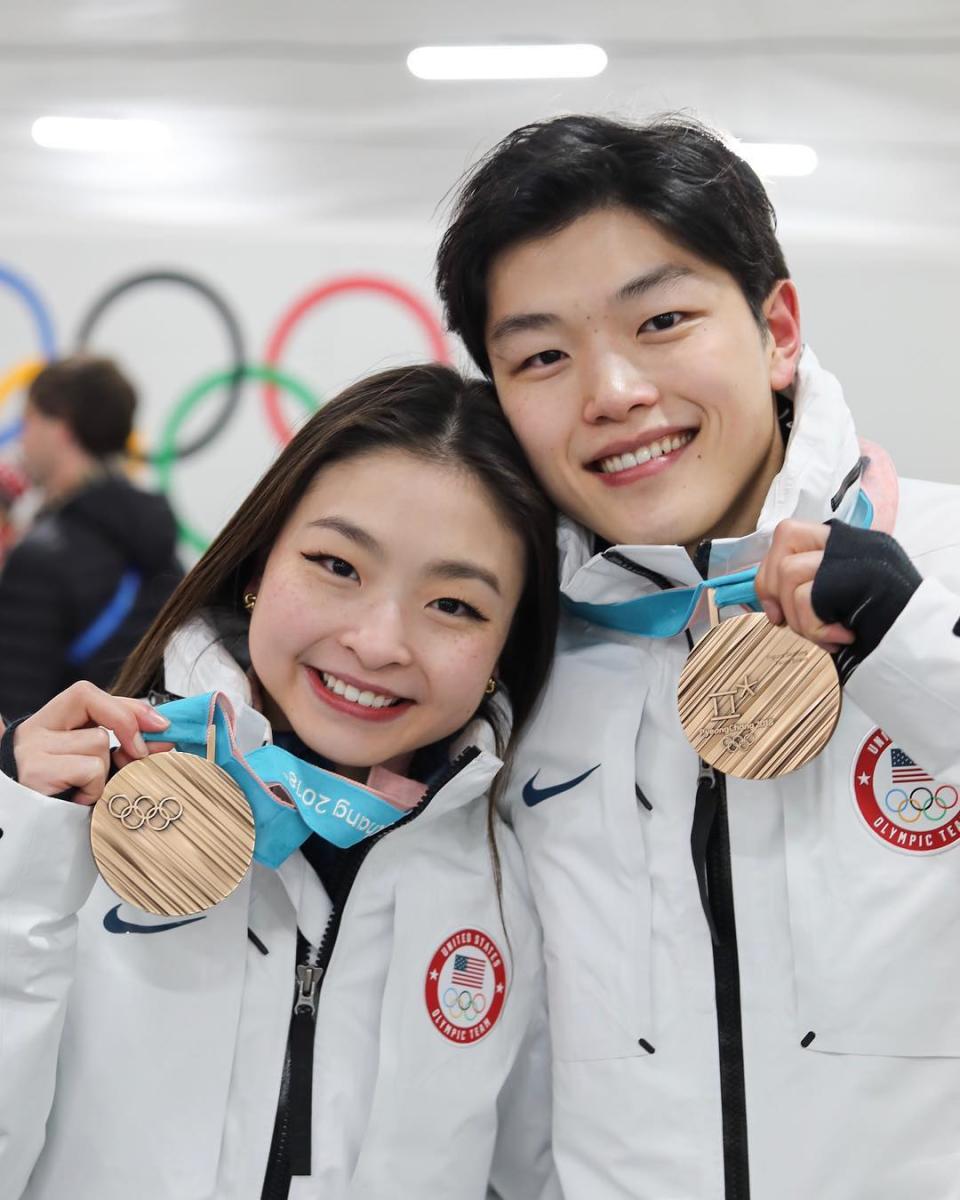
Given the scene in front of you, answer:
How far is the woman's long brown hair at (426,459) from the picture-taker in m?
1.19

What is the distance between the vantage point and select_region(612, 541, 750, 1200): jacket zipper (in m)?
0.99

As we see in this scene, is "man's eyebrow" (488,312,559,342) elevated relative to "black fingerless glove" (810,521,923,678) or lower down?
elevated

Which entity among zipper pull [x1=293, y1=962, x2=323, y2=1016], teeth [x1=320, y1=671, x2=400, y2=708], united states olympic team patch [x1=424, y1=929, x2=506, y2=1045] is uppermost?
teeth [x1=320, y1=671, x2=400, y2=708]

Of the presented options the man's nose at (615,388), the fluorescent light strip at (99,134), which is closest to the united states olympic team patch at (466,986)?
the man's nose at (615,388)

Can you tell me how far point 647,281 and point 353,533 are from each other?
14.0 inches

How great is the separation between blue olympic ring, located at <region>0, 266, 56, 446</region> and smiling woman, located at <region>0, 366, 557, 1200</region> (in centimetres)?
324

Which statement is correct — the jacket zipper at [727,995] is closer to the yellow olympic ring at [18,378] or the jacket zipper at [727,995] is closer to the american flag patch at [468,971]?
the american flag patch at [468,971]

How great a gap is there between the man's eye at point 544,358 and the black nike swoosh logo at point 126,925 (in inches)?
23.6

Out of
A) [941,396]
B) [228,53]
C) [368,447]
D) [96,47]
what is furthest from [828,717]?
[96,47]

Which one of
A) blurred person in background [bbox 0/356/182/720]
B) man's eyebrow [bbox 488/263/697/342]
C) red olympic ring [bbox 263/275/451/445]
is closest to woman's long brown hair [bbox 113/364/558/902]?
man's eyebrow [bbox 488/263/697/342]

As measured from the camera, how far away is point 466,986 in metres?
1.09

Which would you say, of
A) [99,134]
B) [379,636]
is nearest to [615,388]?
[379,636]

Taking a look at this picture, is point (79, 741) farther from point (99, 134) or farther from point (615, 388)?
point (99, 134)

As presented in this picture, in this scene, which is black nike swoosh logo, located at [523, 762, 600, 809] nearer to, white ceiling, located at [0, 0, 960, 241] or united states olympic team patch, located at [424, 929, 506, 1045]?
united states olympic team patch, located at [424, 929, 506, 1045]
